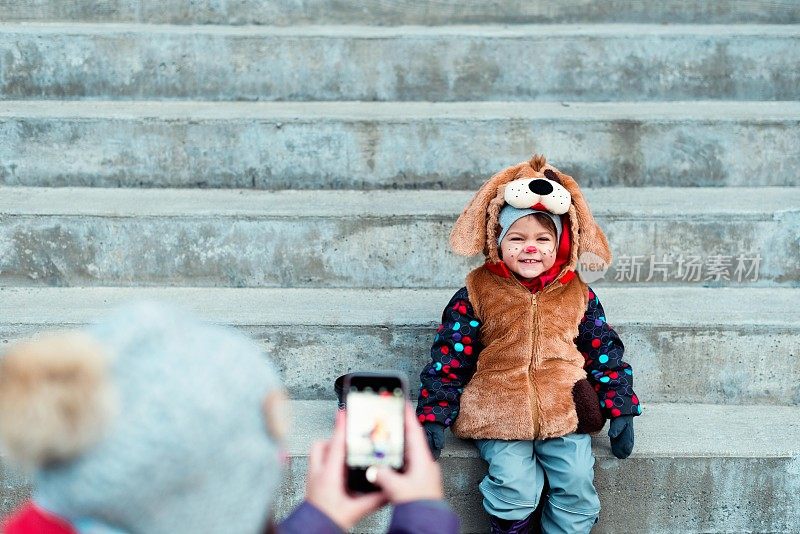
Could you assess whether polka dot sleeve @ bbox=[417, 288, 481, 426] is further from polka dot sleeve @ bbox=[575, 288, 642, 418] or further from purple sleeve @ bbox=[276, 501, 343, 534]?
purple sleeve @ bbox=[276, 501, 343, 534]

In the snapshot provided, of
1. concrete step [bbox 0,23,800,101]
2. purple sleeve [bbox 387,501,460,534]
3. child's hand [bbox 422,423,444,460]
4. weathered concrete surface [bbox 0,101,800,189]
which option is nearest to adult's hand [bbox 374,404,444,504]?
purple sleeve [bbox 387,501,460,534]

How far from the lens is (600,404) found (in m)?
2.33

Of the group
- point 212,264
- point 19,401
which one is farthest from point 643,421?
point 19,401

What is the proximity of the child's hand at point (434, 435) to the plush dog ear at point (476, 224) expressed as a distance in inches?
18.2

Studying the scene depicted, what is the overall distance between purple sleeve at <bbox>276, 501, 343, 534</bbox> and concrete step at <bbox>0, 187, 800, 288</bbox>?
1.85 meters

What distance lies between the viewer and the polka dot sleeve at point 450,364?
233 centimetres

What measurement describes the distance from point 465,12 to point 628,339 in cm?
179

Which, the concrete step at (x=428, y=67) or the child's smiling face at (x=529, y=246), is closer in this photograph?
the child's smiling face at (x=529, y=246)

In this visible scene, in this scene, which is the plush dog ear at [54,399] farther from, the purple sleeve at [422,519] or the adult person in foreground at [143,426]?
→ the purple sleeve at [422,519]

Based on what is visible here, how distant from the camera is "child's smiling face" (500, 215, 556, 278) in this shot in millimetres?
2324

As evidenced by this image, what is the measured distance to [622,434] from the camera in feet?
7.58

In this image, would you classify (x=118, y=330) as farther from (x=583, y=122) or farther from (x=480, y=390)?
(x=583, y=122)

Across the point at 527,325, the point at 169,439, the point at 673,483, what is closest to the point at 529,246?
the point at 527,325

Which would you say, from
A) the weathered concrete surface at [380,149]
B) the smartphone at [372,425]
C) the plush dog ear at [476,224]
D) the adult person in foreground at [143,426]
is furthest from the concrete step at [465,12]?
the adult person in foreground at [143,426]
